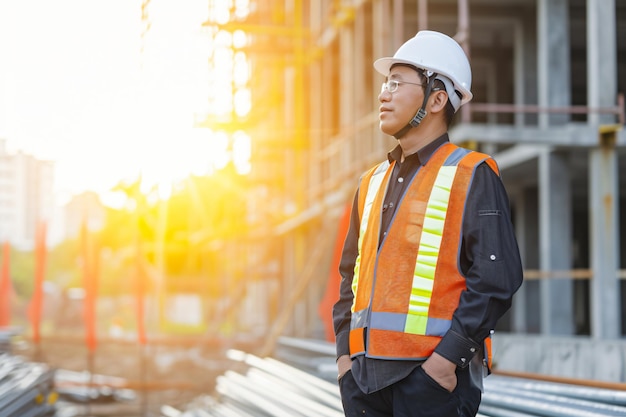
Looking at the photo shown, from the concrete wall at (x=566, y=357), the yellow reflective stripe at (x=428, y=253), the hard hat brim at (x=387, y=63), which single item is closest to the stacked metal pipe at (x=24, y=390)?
the concrete wall at (x=566, y=357)

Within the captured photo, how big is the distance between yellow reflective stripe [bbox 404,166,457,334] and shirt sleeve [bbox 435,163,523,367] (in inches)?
3.0

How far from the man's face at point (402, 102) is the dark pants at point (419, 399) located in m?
0.76

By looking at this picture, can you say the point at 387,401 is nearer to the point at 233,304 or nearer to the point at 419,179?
the point at 419,179

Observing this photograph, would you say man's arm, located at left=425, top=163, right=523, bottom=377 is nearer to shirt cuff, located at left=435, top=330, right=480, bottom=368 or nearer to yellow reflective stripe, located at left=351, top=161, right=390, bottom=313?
shirt cuff, located at left=435, top=330, right=480, bottom=368

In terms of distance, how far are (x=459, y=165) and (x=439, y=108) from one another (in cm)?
22

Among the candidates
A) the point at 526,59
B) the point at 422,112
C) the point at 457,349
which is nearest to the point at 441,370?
the point at 457,349

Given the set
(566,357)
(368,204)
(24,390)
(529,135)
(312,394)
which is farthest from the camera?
(529,135)

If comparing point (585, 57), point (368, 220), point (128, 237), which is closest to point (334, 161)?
point (585, 57)

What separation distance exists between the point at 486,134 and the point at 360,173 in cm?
631

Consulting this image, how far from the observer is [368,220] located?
A: 337cm

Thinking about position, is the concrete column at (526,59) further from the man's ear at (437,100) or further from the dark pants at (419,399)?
the dark pants at (419,399)

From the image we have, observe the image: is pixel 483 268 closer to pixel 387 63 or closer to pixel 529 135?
pixel 387 63

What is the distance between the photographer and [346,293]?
3.49 metres

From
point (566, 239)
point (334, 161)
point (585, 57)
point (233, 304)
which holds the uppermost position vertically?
point (585, 57)
